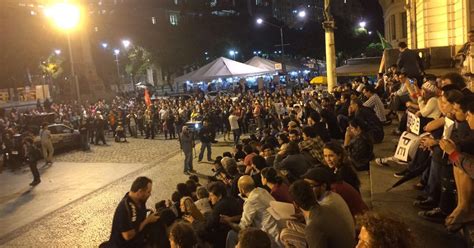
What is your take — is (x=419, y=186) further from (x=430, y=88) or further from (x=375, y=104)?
(x=375, y=104)

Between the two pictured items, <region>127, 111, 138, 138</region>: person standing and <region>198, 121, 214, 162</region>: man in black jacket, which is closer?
<region>198, 121, 214, 162</region>: man in black jacket

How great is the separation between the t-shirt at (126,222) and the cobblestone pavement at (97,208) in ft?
13.5

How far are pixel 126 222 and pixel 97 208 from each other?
699 centimetres

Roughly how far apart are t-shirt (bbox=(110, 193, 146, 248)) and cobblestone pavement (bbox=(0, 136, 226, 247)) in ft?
13.5

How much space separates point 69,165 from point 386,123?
1239 cm

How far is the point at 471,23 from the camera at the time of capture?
15.5 m

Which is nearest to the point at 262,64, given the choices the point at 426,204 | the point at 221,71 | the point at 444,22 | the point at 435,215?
the point at 221,71

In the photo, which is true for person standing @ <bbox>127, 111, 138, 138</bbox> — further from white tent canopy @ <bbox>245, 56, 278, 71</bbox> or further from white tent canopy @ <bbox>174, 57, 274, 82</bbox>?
white tent canopy @ <bbox>245, 56, 278, 71</bbox>

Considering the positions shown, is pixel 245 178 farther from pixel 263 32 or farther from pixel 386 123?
pixel 263 32

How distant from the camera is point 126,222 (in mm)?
5000

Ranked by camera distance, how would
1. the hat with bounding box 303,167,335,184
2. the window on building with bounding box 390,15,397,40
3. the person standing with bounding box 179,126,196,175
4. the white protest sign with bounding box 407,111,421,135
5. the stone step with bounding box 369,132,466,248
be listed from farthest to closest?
the window on building with bounding box 390,15,397,40, the person standing with bounding box 179,126,196,175, the white protest sign with bounding box 407,111,421,135, the stone step with bounding box 369,132,466,248, the hat with bounding box 303,167,335,184

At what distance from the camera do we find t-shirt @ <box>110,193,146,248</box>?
501 centimetres

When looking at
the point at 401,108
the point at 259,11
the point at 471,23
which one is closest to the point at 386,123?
the point at 401,108

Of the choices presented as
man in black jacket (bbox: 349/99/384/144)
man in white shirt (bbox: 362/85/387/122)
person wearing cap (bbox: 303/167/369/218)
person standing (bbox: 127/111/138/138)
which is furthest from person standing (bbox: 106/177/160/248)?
person standing (bbox: 127/111/138/138)
